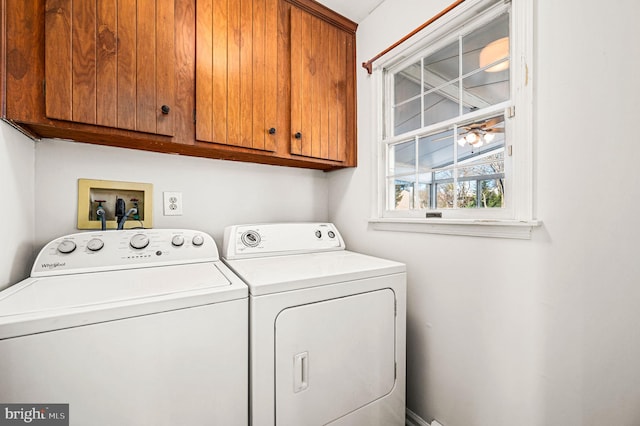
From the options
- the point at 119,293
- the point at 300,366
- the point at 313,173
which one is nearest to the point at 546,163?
the point at 300,366

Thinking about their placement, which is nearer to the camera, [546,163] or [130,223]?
[546,163]

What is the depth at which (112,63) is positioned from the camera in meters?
1.09

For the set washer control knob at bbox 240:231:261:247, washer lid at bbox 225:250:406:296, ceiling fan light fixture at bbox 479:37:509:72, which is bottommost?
washer lid at bbox 225:250:406:296

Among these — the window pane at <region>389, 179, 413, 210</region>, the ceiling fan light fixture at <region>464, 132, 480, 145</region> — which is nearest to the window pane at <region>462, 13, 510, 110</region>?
the ceiling fan light fixture at <region>464, 132, 480, 145</region>

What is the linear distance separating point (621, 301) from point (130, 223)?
6.74ft

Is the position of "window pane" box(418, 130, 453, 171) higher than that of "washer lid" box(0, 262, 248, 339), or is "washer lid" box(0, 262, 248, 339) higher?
"window pane" box(418, 130, 453, 171)

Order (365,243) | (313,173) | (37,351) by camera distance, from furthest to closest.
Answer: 1. (313,173)
2. (365,243)
3. (37,351)

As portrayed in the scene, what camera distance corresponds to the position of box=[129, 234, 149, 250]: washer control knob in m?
1.23

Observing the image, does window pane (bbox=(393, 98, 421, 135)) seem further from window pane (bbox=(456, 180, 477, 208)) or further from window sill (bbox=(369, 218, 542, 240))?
window sill (bbox=(369, 218, 542, 240))

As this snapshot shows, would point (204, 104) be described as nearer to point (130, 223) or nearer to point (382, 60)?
point (130, 223)

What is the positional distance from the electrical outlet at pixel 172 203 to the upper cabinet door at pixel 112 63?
44cm

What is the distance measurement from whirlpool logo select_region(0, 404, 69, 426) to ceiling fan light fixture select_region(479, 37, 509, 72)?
194cm

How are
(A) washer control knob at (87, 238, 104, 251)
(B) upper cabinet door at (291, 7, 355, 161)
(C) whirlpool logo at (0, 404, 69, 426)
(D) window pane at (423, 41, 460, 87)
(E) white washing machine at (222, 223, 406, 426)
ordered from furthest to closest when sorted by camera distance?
(B) upper cabinet door at (291, 7, 355, 161) → (D) window pane at (423, 41, 460, 87) → (A) washer control knob at (87, 238, 104, 251) → (E) white washing machine at (222, 223, 406, 426) → (C) whirlpool logo at (0, 404, 69, 426)

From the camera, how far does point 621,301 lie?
82cm
